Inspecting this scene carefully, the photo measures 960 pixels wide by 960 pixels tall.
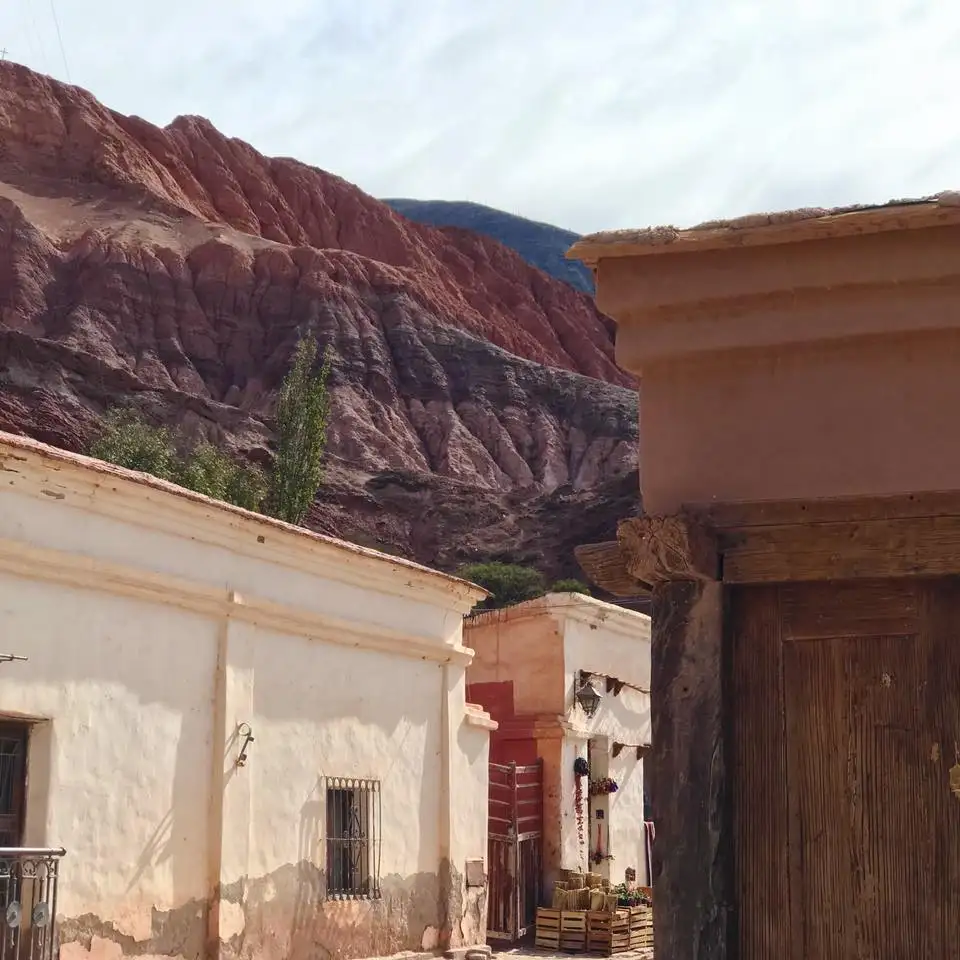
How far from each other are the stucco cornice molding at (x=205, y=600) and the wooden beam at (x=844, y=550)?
593 cm

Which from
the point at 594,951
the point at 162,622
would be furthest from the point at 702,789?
the point at 594,951

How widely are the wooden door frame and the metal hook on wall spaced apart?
6.97m

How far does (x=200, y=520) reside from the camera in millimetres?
11266

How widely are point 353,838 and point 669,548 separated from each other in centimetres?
868

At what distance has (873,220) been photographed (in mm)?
4926

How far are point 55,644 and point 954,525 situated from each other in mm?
6798

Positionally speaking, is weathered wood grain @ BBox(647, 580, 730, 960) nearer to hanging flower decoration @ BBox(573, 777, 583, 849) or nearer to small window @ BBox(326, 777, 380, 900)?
small window @ BBox(326, 777, 380, 900)

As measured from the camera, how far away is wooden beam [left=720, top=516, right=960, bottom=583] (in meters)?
4.88

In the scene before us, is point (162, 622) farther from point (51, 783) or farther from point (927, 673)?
point (927, 673)

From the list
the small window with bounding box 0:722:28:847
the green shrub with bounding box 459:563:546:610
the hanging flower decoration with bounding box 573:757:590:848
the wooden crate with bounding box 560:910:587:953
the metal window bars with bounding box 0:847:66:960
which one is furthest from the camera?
the green shrub with bounding box 459:563:546:610

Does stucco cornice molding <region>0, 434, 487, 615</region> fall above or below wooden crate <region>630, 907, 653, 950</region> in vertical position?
above

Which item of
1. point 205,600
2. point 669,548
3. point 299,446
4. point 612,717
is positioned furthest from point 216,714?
point 299,446

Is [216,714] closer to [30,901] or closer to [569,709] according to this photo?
[30,901]

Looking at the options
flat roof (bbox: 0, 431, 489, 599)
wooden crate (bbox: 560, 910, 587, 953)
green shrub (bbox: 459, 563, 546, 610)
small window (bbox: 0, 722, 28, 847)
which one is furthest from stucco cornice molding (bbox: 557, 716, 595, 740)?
green shrub (bbox: 459, 563, 546, 610)
